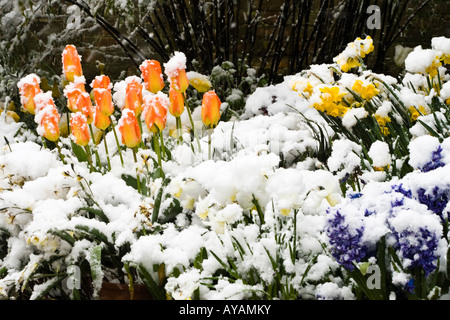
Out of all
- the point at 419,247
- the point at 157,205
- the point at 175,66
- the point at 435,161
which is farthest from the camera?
the point at 175,66

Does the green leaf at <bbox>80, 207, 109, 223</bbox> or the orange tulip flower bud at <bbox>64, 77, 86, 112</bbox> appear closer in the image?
the green leaf at <bbox>80, 207, 109, 223</bbox>

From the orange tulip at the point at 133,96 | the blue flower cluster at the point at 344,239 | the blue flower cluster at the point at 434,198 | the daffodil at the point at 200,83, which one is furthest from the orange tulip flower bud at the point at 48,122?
the blue flower cluster at the point at 434,198

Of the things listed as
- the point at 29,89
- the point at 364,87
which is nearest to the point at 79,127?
the point at 29,89

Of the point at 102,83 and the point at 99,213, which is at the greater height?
the point at 102,83

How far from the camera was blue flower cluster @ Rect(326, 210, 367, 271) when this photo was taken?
39.4 inches

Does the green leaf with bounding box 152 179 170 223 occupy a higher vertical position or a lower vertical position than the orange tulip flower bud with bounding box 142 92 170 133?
lower

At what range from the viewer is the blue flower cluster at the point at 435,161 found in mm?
1157

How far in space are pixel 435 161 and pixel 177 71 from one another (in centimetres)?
95

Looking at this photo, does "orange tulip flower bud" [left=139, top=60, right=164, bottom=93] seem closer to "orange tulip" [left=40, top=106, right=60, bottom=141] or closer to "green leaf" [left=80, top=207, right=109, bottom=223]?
"orange tulip" [left=40, top=106, right=60, bottom=141]

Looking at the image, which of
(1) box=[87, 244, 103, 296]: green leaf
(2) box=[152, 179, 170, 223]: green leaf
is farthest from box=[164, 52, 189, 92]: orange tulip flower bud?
(1) box=[87, 244, 103, 296]: green leaf

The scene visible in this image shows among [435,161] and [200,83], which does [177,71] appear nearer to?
[200,83]

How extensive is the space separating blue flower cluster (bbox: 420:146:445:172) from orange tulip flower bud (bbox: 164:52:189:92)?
92cm

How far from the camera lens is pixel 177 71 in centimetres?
180
